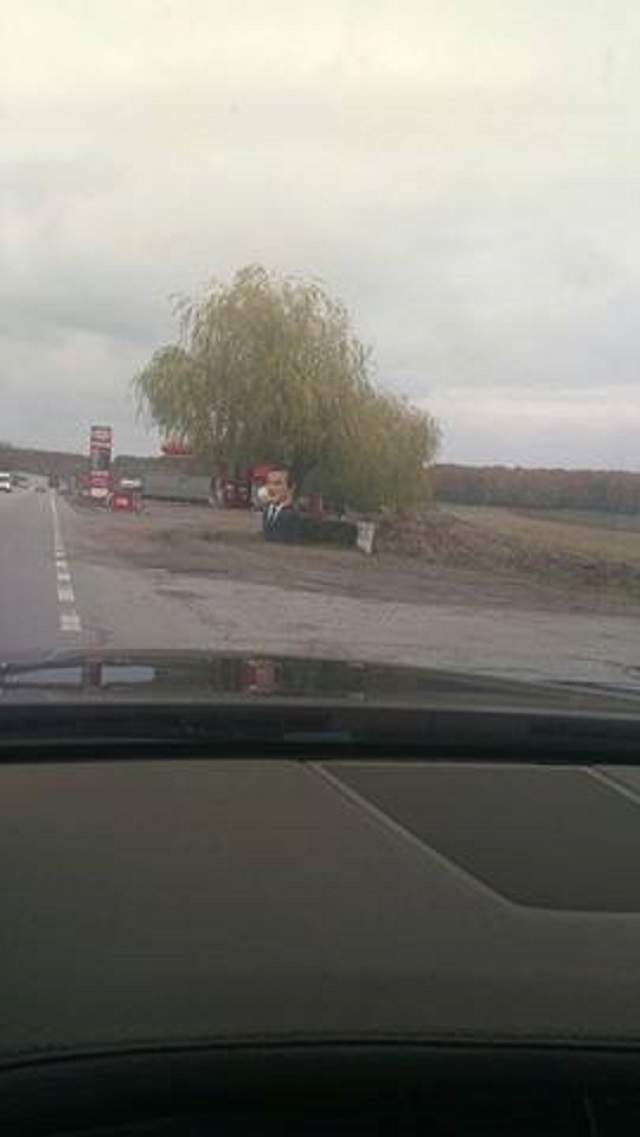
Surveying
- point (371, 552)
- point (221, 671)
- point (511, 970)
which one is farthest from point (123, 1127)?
point (371, 552)

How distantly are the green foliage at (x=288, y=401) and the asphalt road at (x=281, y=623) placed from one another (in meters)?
20.6

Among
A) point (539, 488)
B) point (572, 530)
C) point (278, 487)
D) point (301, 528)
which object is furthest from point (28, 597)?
point (539, 488)

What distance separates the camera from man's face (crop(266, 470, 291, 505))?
4647 cm

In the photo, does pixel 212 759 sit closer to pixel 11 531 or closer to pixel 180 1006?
pixel 180 1006

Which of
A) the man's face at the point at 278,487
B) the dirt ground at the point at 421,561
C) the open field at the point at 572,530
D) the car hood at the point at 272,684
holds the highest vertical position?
the car hood at the point at 272,684

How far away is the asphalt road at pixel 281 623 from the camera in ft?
50.1

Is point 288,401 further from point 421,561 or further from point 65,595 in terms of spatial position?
point 65,595

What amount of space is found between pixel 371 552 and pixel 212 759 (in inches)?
1379

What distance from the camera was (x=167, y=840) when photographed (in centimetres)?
252

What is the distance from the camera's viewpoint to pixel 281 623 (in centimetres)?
1889

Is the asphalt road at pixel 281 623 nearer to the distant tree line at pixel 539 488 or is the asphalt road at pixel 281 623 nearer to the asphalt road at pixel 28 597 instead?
the asphalt road at pixel 28 597

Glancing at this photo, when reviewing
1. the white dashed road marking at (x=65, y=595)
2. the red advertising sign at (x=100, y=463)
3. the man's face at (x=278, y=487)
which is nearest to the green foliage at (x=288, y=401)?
the man's face at (x=278, y=487)

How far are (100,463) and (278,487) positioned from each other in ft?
147

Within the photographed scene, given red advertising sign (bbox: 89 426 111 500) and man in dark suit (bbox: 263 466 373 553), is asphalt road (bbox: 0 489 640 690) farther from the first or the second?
red advertising sign (bbox: 89 426 111 500)
